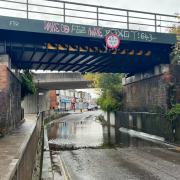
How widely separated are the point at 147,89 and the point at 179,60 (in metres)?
4.40

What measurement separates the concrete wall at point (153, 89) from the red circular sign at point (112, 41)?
561cm

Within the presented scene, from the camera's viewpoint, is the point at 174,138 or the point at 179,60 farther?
the point at 179,60

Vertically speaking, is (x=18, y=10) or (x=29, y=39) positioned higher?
(x=18, y=10)

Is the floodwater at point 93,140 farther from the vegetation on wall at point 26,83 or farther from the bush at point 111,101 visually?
the bush at point 111,101

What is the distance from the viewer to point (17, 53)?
843 inches

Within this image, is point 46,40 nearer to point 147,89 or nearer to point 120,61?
point 120,61

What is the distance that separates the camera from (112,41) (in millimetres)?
19500

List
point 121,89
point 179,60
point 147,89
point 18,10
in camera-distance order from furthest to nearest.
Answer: point 121,89
point 147,89
point 179,60
point 18,10

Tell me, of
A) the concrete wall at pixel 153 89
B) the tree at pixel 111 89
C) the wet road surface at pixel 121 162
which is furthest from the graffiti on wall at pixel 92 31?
the tree at pixel 111 89

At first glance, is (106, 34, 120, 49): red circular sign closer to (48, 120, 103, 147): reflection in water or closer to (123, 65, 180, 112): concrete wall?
(123, 65, 180, 112): concrete wall

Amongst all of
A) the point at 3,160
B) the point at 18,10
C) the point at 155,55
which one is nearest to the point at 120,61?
the point at 155,55

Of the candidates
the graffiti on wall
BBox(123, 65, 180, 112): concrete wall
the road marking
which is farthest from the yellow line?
BBox(123, 65, 180, 112): concrete wall

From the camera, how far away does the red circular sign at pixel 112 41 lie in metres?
19.3

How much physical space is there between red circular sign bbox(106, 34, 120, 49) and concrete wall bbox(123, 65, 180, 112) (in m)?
5.61
